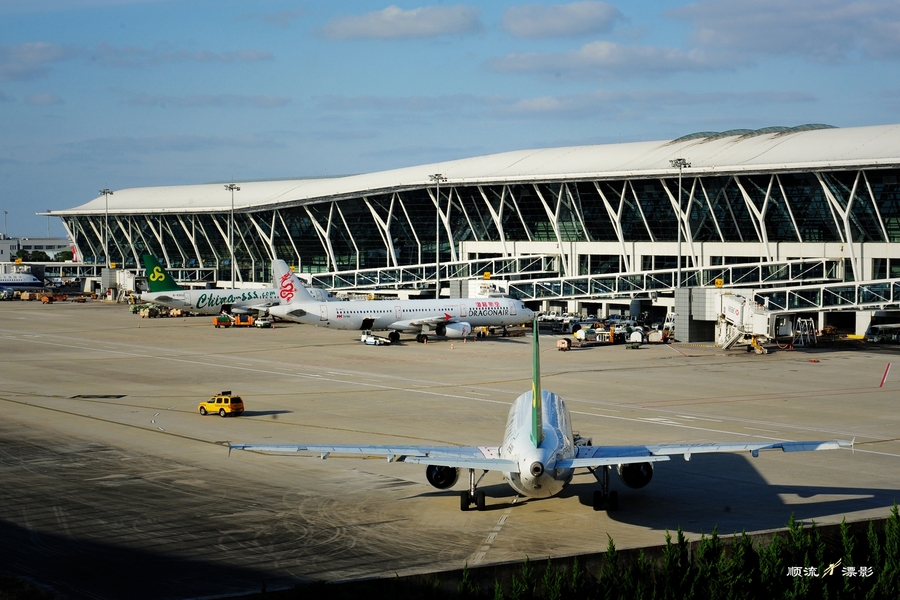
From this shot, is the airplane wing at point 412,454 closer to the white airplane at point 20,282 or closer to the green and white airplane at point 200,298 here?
the green and white airplane at point 200,298

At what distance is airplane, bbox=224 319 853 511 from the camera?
87.0 feet

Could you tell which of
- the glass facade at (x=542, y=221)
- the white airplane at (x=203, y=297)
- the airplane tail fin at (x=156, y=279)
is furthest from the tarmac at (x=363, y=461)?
the airplane tail fin at (x=156, y=279)

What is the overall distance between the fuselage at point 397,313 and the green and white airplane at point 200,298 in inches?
941

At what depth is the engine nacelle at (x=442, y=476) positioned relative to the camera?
3066 cm

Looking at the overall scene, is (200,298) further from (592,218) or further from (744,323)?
(744,323)

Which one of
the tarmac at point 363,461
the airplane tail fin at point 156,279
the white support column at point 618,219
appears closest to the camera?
the tarmac at point 363,461

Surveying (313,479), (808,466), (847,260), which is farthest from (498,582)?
(847,260)

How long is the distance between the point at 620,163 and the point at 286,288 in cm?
4536

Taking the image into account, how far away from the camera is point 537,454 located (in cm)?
2672

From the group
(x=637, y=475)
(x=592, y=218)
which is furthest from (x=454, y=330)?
(x=637, y=475)

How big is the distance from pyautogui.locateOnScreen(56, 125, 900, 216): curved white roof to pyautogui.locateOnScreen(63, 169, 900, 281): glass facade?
5.68 feet

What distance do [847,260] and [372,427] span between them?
66880 mm

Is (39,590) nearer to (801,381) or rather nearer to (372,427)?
(372,427)

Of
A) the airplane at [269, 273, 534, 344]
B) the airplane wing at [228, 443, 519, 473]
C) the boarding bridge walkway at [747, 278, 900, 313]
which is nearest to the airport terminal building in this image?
the boarding bridge walkway at [747, 278, 900, 313]
